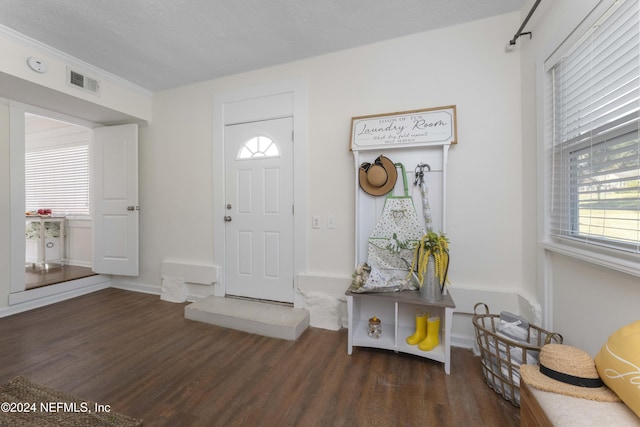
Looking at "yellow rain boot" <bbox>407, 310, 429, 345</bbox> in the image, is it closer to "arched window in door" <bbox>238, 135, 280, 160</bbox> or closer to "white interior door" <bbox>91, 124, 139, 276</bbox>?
"arched window in door" <bbox>238, 135, 280, 160</bbox>

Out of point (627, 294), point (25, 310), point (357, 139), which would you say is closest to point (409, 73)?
point (357, 139)

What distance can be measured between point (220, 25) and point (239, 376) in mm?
2643

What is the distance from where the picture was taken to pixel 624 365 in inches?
29.2

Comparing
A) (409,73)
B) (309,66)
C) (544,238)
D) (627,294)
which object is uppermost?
(309,66)

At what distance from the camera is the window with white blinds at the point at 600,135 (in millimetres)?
1008

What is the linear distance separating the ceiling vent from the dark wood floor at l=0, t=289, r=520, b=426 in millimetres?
2323

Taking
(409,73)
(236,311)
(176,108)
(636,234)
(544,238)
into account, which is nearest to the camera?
(636,234)

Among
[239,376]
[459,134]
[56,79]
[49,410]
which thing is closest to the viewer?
[49,410]

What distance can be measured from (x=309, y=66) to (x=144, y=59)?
5.40 ft

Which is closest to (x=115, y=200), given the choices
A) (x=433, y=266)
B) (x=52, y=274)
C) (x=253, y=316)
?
(x=52, y=274)

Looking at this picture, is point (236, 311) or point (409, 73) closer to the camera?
point (409, 73)

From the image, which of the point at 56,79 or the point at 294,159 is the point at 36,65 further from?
the point at 294,159

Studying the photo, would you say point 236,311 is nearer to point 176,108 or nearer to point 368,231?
point 368,231

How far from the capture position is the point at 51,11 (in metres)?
1.86
